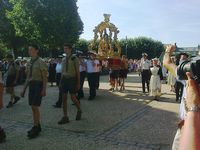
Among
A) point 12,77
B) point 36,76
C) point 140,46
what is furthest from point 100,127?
point 140,46

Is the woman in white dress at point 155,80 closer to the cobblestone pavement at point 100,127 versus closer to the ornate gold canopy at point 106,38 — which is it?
the cobblestone pavement at point 100,127

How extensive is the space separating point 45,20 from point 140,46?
2893 centimetres

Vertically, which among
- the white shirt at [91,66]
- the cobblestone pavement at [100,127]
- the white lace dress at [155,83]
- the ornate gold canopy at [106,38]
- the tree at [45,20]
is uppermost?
the tree at [45,20]

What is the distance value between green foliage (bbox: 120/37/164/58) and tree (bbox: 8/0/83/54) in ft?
79.9

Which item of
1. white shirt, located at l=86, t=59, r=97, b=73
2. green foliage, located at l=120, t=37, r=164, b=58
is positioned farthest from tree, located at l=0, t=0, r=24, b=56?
white shirt, located at l=86, t=59, r=97, b=73

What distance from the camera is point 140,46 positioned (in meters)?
64.4

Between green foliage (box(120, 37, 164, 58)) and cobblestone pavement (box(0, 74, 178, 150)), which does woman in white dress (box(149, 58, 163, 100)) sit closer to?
cobblestone pavement (box(0, 74, 178, 150))

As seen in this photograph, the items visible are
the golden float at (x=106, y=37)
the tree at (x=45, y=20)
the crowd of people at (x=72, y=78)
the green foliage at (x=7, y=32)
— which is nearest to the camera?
the crowd of people at (x=72, y=78)

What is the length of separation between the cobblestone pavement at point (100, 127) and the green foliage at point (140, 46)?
52065 millimetres

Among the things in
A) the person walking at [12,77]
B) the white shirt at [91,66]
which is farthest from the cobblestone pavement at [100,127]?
the white shirt at [91,66]

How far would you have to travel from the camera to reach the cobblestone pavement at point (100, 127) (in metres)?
6.60

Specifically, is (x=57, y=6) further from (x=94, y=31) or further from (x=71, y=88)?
(x=71, y=88)

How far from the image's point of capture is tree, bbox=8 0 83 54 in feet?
127

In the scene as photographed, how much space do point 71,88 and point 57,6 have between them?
105 ft
